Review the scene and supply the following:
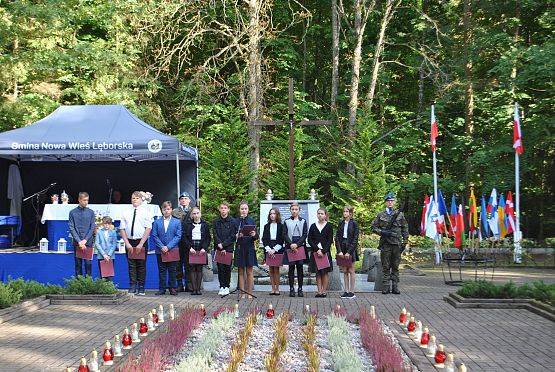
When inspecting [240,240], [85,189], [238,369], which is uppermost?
[85,189]

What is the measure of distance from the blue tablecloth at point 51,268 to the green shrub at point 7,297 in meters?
3.53

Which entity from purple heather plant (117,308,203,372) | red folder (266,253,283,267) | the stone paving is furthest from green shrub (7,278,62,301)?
red folder (266,253,283,267)

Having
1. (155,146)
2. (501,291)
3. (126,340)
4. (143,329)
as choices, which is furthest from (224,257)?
(126,340)

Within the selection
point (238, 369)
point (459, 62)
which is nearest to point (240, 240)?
point (238, 369)

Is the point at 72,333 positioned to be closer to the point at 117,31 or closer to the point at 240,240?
the point at 240,240

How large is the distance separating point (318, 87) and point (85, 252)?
2646cm

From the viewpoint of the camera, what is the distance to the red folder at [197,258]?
14391mm

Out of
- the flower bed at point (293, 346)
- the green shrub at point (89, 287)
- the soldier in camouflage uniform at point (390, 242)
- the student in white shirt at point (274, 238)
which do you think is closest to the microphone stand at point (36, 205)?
the green shrub at point (89, 287)

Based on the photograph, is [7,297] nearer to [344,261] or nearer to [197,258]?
[197,258]

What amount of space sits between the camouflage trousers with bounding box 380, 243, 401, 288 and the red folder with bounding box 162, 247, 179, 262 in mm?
4106

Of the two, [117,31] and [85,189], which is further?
[117,31]

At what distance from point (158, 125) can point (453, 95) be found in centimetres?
1286

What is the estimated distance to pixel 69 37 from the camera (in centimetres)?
2864

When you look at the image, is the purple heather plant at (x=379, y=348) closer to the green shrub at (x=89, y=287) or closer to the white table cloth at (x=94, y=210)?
the green shrub at (x=89, y=287)
